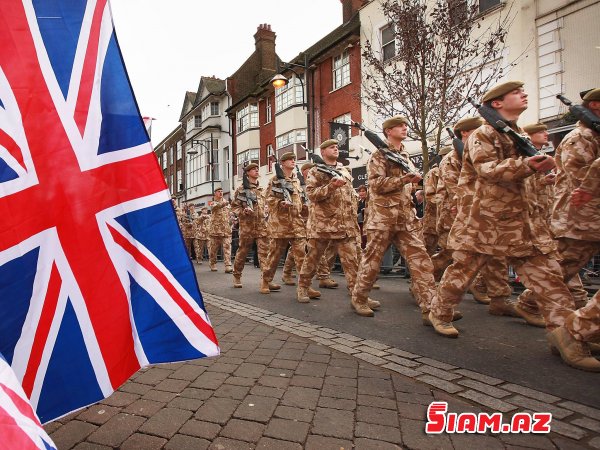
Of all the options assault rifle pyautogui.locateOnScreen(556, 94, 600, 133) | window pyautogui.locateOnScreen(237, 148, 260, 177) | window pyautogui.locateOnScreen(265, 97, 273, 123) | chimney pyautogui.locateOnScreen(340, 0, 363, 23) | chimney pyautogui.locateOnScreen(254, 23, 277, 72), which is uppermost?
chimney pyautogui.locateOnScreen(254, 23, 277, 72)

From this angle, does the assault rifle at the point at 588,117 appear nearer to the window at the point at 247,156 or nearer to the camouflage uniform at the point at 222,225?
the camouflage uniform at the point at 222,225

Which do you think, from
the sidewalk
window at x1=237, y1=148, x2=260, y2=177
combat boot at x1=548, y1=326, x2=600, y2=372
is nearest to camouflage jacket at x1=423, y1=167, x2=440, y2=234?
the sidewalk

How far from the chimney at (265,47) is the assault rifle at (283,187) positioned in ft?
89.3

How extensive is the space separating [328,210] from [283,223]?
1223 millimetres

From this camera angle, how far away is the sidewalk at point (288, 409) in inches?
87.7

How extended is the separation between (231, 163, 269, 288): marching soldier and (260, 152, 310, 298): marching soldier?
1.02m

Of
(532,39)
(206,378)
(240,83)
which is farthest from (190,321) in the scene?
(240,83)

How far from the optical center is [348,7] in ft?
74.7

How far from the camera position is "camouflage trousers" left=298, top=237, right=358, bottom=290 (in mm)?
6121

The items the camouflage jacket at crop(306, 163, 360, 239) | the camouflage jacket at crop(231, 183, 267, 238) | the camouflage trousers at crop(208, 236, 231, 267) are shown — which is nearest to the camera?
the camouflage jacket at crop(306, 163, 360, 239)

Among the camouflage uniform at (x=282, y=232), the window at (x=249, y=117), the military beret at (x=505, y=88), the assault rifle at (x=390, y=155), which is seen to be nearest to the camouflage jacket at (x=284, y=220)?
the camouflage uniform at (x=282, y=232)

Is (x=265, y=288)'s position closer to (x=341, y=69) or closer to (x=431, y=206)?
(x=431, y=206)

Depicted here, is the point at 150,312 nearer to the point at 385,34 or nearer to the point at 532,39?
the point at 532,39

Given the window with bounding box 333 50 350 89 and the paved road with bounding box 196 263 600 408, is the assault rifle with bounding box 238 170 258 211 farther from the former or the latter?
the window with bounding box 333 50 350 89
